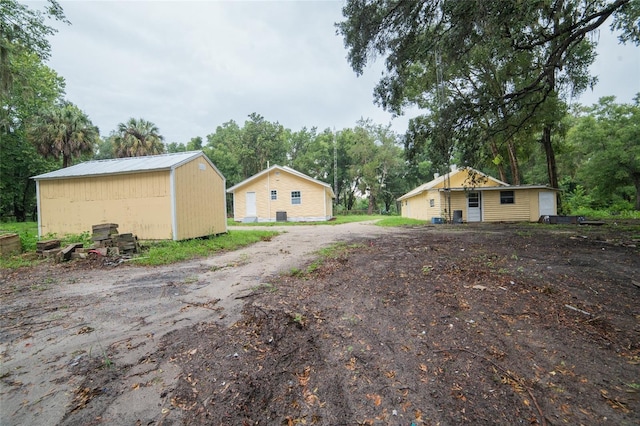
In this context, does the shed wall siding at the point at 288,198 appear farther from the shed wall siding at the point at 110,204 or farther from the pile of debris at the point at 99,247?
the pile of debris at the point at 99,247

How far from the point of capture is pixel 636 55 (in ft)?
24.3

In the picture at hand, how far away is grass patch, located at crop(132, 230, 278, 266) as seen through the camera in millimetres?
6456

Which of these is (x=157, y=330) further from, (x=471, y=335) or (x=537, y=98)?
(x=537, y=98)

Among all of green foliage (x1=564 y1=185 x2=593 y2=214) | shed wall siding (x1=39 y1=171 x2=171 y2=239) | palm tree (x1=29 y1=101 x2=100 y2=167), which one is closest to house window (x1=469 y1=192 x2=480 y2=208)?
green foliage (x1=564 y1=185 x2=593 y2=214)

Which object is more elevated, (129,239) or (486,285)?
(129,239)

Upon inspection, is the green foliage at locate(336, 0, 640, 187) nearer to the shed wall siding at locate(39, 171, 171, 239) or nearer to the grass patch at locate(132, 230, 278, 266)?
the grass patch at locate(132, 230, 278, 266)

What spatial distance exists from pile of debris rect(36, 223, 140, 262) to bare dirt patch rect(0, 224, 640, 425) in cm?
211

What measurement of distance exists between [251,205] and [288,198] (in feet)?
10.7

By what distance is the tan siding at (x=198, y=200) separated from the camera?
874cm

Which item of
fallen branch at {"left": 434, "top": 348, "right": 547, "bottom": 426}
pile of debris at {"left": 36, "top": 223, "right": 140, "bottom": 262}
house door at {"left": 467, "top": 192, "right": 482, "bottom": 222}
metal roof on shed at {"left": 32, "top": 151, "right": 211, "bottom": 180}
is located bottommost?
fallen branch at {"left": 434, "top": 348, "right": 547, "bottom": 426}

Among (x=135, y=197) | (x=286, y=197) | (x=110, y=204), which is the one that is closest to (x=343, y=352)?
(x=135, y=197)

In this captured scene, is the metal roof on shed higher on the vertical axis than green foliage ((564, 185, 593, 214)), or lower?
higher

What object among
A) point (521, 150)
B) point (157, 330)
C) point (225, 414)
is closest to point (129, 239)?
point (157, 330)

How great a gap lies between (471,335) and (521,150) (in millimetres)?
21044
